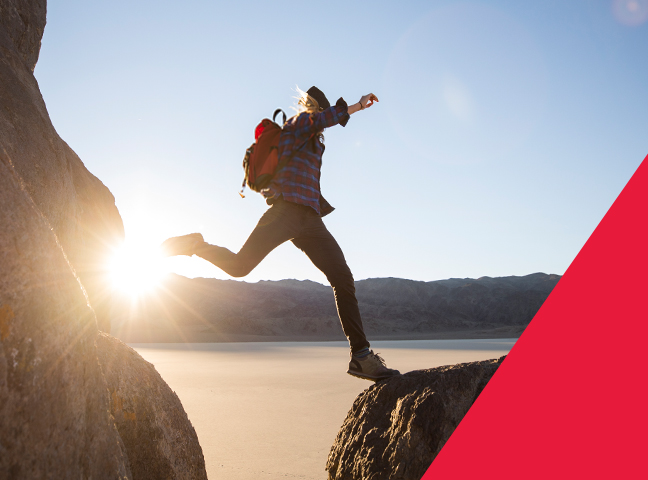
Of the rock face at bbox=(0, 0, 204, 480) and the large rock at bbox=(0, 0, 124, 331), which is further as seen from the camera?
the large rock at bbox=(0, 0, 124, 331)

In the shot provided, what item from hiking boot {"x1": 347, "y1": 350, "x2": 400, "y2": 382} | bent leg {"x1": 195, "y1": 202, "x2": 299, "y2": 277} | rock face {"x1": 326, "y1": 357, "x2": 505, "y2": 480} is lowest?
rock face {"x1": 326, "y1": 357, "x2": 505, "y2": 480}

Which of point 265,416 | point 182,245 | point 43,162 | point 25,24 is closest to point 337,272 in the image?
point 182,245

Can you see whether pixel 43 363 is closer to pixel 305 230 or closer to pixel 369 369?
pixel 305 230

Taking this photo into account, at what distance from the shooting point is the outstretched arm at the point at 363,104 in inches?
93.3

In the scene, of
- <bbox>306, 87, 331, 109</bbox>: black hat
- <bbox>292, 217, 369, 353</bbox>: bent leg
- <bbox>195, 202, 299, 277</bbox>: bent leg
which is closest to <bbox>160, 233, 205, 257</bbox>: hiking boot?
<bbox>195, 202, 299, 277</bbox>: bent leg

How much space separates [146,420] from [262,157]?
1.37 m

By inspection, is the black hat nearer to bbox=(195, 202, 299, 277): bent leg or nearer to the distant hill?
bbox=(195, 202, 299, 277): bent leg

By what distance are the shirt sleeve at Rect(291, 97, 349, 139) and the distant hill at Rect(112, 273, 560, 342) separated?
23.1 meters

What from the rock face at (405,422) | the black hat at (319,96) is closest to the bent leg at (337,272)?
the rock face at (405,422)

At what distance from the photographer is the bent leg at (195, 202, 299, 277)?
2287 mm

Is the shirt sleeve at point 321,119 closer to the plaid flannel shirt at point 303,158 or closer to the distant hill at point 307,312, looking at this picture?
the plaid flannel shirt at point 303,158

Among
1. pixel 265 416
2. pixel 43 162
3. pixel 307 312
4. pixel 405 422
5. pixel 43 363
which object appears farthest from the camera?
pixel 307 312

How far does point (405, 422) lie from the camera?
2051 mm

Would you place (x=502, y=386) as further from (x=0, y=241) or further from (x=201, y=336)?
(x=201, y=336)
